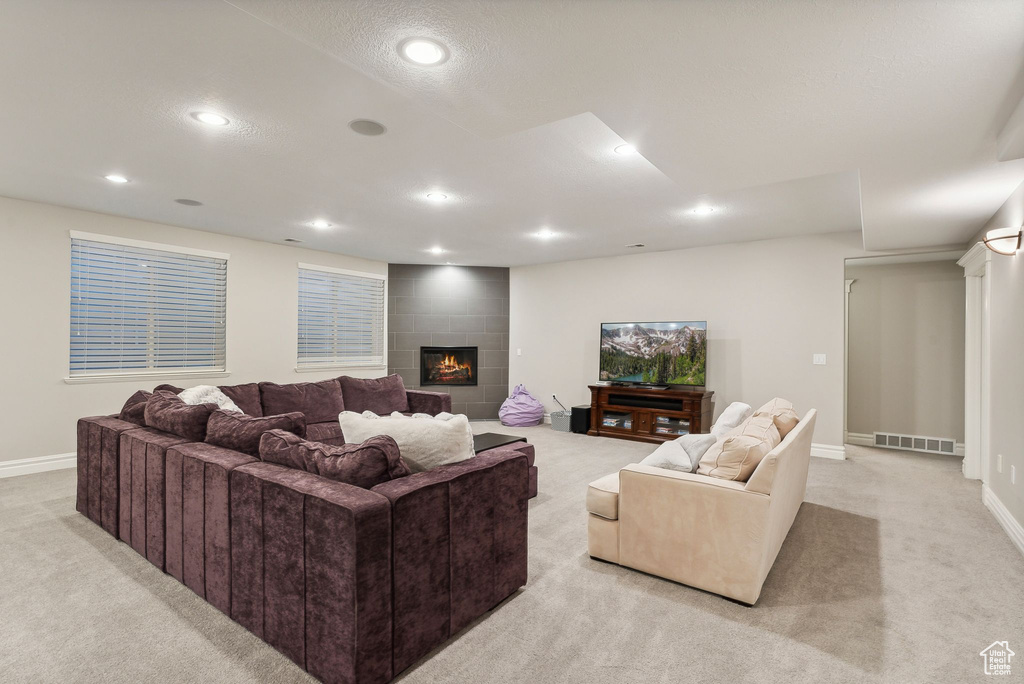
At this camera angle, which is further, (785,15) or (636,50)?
(636,50)

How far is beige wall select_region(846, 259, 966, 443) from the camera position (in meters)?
5.57

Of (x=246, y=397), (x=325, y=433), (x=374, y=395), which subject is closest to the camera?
(x=246, y=397)

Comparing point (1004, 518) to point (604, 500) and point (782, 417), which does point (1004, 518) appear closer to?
point (782, 417)

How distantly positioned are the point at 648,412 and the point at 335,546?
496cm

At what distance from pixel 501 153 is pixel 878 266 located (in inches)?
212

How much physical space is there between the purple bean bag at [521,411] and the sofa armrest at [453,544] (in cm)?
481

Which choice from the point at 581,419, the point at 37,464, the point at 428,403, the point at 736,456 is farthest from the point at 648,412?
the point at 37,464

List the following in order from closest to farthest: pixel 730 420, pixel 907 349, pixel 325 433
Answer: pixel 730 420, pixel 325 433, pixel 907 349

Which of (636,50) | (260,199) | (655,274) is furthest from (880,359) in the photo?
(260,199)

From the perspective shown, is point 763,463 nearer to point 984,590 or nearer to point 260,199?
point 984,590

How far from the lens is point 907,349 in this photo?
5.80 metres

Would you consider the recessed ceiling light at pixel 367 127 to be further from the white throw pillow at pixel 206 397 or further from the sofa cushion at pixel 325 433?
the sofa cushion at pixel 325 433

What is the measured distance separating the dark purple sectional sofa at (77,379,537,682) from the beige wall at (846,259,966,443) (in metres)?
5.62

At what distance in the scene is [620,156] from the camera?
10.4 ft
